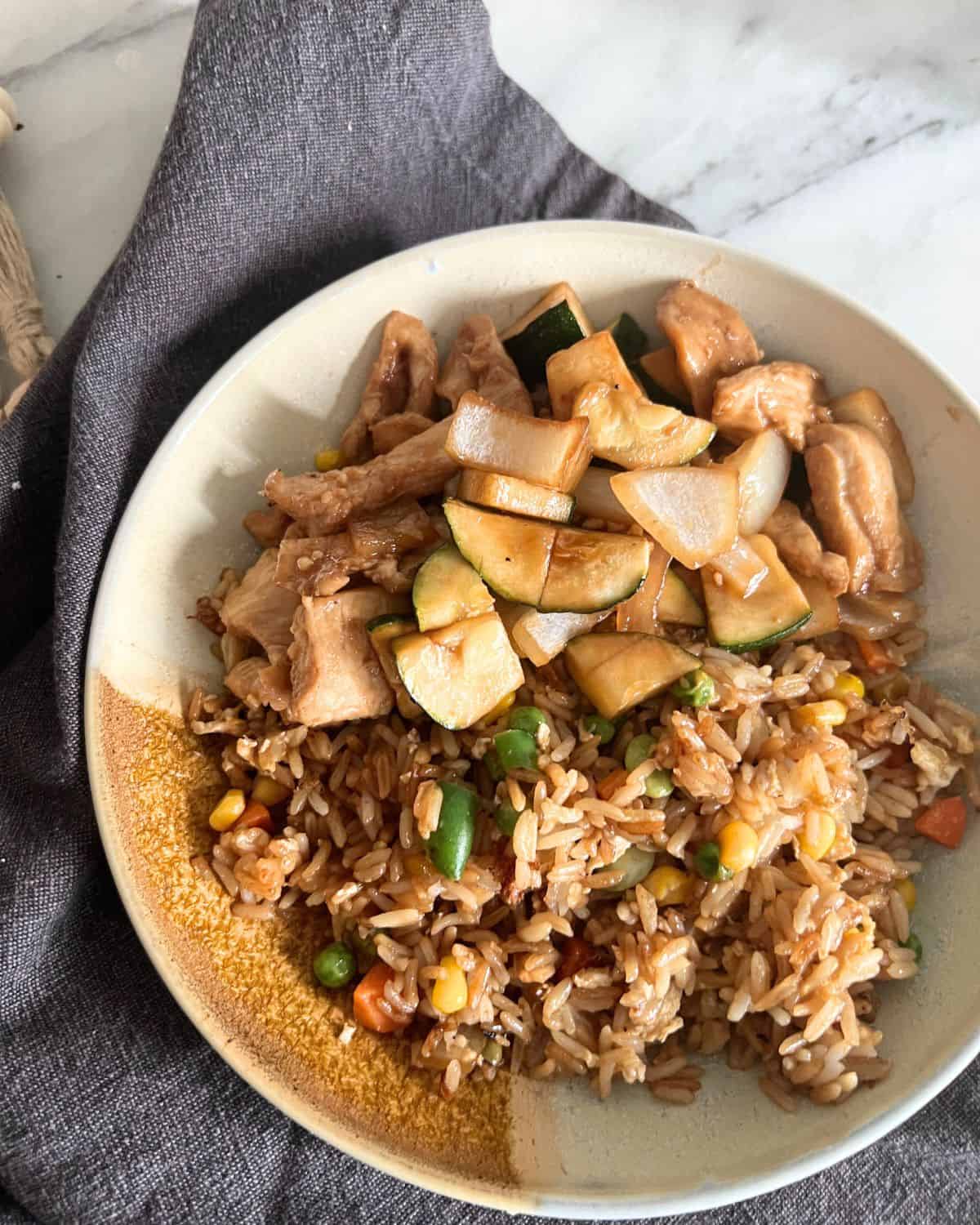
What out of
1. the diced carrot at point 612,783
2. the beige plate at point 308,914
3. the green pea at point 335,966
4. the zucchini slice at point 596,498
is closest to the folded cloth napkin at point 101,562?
the beige plate at point 308,914

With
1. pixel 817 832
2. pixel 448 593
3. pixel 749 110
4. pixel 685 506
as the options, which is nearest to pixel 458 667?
pixel 448 593

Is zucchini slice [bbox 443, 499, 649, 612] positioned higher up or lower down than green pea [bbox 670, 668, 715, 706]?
higher up

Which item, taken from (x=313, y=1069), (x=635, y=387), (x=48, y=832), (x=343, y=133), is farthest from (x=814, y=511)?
(x=48, y=832)

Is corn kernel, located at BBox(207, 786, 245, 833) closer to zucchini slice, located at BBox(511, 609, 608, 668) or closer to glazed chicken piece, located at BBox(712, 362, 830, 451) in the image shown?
zucchini slice, located at BBox(511, 609, 608, 668)

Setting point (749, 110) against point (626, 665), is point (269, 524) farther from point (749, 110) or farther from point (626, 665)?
point (749, 110)

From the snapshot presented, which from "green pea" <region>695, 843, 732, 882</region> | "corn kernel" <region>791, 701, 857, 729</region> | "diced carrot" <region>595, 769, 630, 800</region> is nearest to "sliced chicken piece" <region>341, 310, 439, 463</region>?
"diced carrot" <region>595, 769, 630, 800</region>

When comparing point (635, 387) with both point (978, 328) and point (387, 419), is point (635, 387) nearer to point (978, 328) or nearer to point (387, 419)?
point (387, 419)

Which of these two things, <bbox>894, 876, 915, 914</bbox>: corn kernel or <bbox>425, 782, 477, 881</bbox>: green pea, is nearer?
<bbox>425, 782, 477, 881</bbox>: green pea
